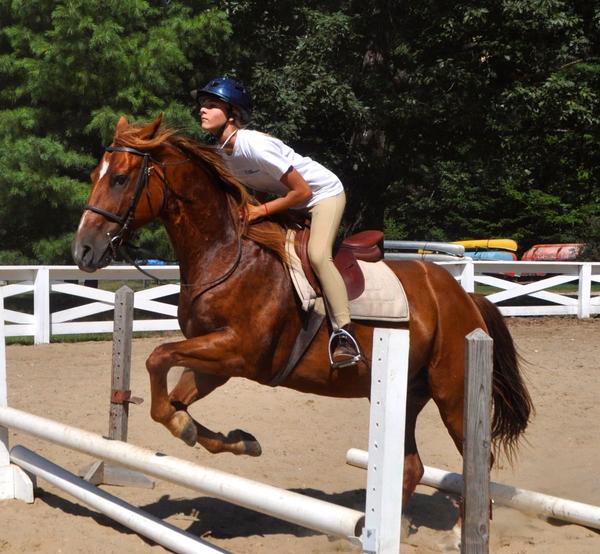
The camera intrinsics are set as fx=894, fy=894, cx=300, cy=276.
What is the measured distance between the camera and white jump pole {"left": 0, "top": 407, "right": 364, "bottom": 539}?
11.0 feet

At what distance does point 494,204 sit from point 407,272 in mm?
33763

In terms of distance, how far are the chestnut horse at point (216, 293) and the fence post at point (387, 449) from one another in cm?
148

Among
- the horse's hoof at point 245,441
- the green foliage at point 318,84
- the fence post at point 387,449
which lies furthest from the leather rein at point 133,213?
the green foliage at point 318,84

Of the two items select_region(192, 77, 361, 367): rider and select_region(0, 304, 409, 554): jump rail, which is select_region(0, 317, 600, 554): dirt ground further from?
select_region(192, 77, 361, 367): rider

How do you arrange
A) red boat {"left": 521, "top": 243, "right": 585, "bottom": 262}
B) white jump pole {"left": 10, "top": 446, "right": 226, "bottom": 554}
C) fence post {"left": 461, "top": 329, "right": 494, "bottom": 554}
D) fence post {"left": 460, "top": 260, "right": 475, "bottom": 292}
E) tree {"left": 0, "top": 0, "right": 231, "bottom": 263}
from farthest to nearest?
1. red boat {"left": 521, "top": 243, "right": 585, "bottom": 262}
2. tree {"left": 0, "top": 0, "right": 231, "bottom": 263}
3. fence post {"left": 460, "top": 260, "right": 475, "bottom": 292}
4. white jump pole {"left": 10, "top": 446, "right": 226, "bottom": 554}
5. fence post {"left": 461, "top": 329, "right": 494, "bottom": 554}

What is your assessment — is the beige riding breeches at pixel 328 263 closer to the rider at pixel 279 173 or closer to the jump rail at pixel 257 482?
the rider at pixel 279 173

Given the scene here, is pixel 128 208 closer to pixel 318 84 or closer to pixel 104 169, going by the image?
pixel 104 169

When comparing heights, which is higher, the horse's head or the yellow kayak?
the horse's head

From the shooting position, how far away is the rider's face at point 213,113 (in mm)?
4711

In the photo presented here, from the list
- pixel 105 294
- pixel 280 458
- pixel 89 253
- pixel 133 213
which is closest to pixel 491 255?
→ pixel 105 294

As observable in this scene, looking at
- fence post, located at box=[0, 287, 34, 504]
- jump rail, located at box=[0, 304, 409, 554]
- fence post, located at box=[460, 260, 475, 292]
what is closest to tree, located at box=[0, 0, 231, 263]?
fence post, located at box=[460, 260, 475, 292]

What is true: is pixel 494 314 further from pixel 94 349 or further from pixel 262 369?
pixel 94 349

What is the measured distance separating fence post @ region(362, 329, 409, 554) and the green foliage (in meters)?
12.1

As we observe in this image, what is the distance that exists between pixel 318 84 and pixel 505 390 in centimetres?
1131
